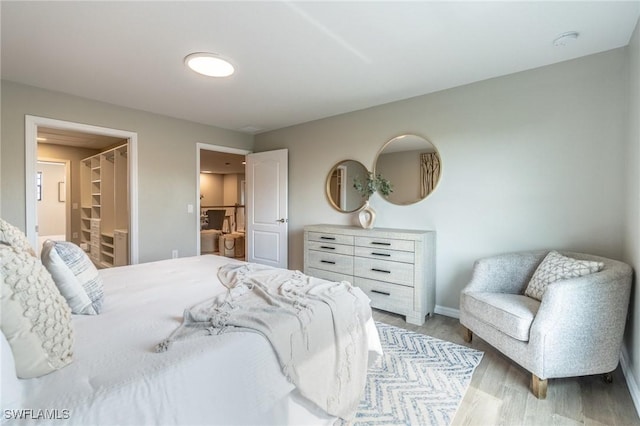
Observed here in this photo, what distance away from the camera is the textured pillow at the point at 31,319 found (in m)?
0.84

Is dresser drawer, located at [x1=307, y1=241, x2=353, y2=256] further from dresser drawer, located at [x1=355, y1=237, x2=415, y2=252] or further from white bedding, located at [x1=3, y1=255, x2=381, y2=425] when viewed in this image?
white bedding, located at [x1=3, y1=255, x2=381, y2=425]

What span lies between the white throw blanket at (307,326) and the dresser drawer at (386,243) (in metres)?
1.21

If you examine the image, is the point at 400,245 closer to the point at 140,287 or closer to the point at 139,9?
the point at 140,287

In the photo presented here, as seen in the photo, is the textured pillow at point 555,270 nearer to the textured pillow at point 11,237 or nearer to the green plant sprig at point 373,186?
the green plant sprig at point 373,186

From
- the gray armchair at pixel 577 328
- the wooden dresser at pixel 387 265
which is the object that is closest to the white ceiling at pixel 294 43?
the wooden dresser at pixel 387 265

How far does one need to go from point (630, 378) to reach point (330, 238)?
102 inches

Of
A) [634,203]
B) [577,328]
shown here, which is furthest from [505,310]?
[634,203]

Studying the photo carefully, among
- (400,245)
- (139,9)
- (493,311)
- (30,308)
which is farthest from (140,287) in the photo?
(493,311)

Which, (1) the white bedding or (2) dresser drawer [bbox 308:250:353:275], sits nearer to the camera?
(1) the white bedding

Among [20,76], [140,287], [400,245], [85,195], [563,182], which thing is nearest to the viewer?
[140,287]

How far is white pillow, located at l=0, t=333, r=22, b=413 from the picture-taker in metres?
0.76

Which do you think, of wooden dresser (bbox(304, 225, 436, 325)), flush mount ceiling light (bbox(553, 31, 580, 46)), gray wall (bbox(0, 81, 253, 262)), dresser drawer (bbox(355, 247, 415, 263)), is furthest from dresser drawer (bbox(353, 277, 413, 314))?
gray wall (bbox(0, 81, 253, 262))

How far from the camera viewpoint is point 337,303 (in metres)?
1.61

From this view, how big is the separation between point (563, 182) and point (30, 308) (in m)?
3.38
